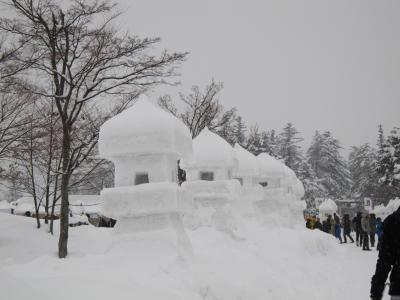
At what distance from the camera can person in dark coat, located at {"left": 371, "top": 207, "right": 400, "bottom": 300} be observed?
4363 mm

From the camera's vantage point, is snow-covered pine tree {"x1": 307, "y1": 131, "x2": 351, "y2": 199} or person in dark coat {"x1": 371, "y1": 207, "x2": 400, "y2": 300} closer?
person in dark coat {"x1": 371, "y1": 207, "x2": 400, "y2": 300}

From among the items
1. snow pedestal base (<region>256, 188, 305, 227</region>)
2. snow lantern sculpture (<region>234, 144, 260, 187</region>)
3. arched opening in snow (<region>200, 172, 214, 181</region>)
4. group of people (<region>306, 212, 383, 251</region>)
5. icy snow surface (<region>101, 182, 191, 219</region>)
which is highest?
snow lantern sculpture (<region>234, 144, 260, 187</region>)

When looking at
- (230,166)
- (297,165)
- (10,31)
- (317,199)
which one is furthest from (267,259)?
(297,165)

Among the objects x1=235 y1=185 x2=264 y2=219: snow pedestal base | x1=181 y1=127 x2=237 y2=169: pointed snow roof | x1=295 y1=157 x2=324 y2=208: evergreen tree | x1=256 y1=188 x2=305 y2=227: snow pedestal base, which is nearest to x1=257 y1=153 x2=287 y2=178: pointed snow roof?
x1=256 y1=188 x2=305 y2=227: snow pedestal base

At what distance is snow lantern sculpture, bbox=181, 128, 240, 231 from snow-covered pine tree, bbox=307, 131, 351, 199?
4813cm

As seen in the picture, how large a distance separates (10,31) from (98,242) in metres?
7.90

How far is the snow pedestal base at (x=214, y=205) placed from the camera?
1163cm

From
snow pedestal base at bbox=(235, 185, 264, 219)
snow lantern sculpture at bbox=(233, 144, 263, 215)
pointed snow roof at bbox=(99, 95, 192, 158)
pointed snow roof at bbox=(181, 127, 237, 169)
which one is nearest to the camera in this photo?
pointed snow roof at bbox=(99, 95, 192, 158)

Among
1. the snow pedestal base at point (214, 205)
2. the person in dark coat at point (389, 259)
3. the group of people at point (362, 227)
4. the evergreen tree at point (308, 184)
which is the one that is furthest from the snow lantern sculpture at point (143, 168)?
the evergreen tree at point (308, 184)

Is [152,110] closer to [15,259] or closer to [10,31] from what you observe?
[10,31]

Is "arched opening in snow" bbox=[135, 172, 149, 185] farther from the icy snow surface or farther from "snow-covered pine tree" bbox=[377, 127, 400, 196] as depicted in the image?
"snow-covered pine tree" bbox=[377, 127, 400, 196]

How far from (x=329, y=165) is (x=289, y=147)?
321 inches

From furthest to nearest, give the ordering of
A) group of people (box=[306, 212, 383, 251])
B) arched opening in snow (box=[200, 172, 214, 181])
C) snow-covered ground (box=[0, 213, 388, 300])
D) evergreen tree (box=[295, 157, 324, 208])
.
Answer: evergreen tree (box=[295, 157, 324, 208]) → group of people (box=[306, 212, 383, 251]) → arched opening in snow (box=[200, 172, 214, 181]) → snow-covered ground (box=[0, 213, 388, 300])

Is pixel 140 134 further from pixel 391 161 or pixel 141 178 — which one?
pixel 391 161
